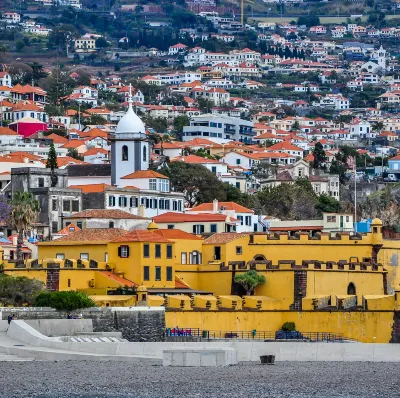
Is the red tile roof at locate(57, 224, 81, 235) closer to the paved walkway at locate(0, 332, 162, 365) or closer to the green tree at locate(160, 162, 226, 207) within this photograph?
the green tree at locate(160, 162, 226, 207)

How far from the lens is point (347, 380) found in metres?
72.5

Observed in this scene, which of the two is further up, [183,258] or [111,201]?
[111,201]

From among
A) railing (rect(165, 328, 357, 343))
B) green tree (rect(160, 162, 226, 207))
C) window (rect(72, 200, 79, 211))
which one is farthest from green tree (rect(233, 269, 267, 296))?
green tree (rect(160, 162, 226, 207))

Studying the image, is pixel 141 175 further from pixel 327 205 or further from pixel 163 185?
pixel 327 205

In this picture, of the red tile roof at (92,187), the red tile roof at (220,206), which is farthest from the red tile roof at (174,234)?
the red tile roof at (92,187)

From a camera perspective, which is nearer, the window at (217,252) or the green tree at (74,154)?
the window at (217,252)

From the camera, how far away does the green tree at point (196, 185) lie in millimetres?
137875

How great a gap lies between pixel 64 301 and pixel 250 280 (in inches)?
528

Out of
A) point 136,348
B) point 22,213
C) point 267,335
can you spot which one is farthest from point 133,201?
point 136,348

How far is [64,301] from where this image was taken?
8388cm

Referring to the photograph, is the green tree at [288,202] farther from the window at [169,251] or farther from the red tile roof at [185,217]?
the window at [169,251]

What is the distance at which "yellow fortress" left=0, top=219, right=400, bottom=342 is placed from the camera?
88938 mm

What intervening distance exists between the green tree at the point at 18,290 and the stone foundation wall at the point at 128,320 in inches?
129

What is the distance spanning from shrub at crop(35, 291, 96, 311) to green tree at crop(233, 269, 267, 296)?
11551mm
